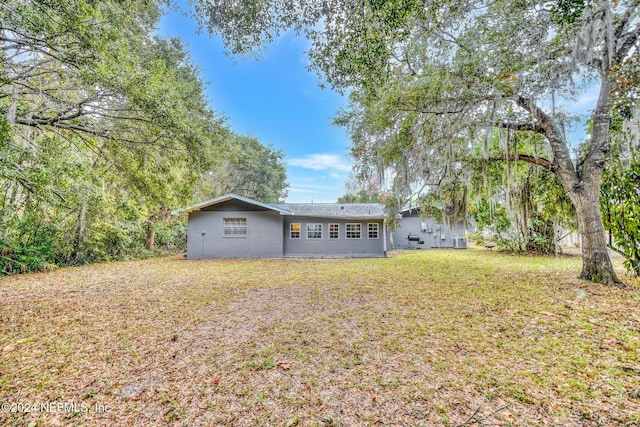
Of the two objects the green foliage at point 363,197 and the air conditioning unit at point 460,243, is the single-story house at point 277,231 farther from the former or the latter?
the air conditioning unit at point 460,243

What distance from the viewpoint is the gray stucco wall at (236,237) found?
13281 mm

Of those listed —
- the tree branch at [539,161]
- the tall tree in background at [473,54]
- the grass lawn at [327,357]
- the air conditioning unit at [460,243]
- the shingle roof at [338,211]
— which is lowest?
the grass lawn at [327,357]

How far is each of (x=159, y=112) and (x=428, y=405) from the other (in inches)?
246

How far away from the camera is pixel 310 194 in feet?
109

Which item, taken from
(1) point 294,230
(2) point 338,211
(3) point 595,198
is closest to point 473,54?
(3) point 595,198

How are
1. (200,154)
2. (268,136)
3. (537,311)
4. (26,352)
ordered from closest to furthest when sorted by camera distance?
(26,352)
(537,311)
(200,154)
(268,136)

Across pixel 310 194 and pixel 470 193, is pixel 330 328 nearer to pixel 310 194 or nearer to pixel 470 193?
pixel 470 193

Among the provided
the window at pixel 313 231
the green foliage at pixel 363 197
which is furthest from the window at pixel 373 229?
the window at pixel 313 231

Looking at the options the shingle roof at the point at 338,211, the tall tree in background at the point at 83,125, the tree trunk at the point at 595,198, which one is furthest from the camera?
the shingle roof at the point at 338,211

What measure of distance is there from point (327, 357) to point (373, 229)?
11.7 m

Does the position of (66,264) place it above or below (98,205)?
below

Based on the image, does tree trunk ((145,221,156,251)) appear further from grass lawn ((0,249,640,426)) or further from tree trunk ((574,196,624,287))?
tree trunk ((574,196,624,287))

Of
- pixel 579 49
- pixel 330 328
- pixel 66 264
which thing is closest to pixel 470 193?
pixel 579 49

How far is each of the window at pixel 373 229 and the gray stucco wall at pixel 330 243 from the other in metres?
0.12
